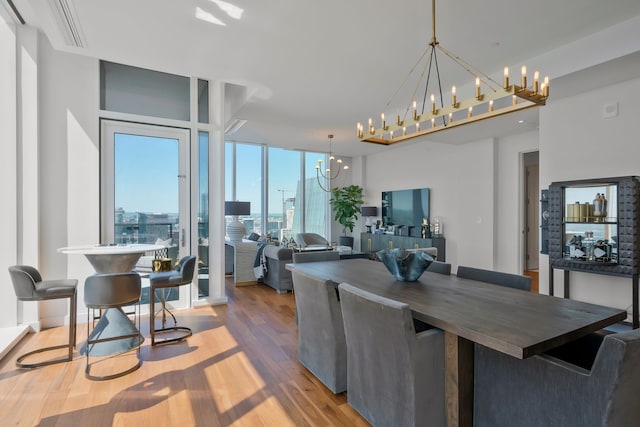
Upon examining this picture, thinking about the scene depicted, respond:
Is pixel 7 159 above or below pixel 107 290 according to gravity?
above

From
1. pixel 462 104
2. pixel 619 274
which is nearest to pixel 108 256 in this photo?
pixel 462 104

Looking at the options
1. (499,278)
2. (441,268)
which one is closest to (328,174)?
(441,268)

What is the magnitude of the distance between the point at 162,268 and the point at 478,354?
3.28m

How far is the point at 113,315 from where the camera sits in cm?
329

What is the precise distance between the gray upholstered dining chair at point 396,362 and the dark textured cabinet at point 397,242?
16.3 feet

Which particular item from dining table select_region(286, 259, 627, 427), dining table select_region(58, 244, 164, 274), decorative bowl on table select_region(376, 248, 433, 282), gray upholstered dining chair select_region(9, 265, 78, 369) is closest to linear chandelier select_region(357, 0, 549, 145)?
decorative bowl on table select_region(376, 248, 433, 282)

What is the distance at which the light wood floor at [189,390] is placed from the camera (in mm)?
2105

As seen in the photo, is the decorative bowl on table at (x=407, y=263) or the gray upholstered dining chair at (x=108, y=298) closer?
the decorative bowl on table at (x=407, y=263)

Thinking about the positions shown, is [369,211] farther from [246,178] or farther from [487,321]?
[487,321]

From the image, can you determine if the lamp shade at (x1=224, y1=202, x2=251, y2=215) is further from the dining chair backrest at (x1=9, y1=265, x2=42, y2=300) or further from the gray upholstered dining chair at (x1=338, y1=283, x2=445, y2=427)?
the gray upholstered dining chair at (x1=338, y1=283, x2=445, y2=427)

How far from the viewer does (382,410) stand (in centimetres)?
187

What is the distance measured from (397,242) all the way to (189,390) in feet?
19.6

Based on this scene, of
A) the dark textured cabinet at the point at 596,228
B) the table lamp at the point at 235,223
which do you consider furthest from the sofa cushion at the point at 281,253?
the dark textured cabinet at the point at 596,228

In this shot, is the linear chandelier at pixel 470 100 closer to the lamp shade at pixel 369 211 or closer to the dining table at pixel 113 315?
the dining table at pixel 113 315
